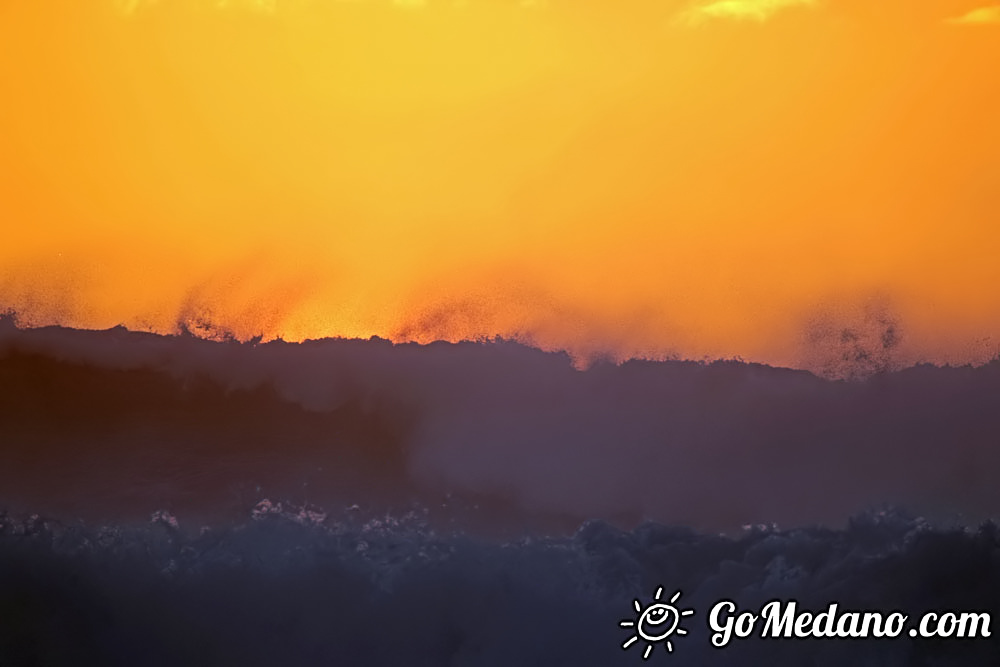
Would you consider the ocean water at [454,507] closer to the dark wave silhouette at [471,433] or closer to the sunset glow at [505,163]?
the dark wave silhouette at [471,433]

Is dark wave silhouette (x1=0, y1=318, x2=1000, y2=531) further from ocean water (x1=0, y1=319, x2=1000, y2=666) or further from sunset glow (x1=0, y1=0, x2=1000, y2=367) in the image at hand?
sunset glow (x1=0, y1=0, x2=1000, y2=367)

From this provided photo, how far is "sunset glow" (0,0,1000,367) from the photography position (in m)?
4.03

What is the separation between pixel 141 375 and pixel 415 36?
1.98 m

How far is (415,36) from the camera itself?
4.05 m

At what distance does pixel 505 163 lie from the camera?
407cm

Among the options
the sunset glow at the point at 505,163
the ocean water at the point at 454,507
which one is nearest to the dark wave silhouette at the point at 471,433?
the ocean water at the point at 454,507

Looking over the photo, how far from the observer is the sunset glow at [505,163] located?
4031mm

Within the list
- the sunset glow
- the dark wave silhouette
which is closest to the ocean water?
the dark wave silhouette

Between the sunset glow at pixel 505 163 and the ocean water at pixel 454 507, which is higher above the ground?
the sunset glow at pixel 505 163

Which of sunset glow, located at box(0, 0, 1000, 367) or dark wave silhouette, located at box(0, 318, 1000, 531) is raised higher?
sunset glow, located at box(0, 0, 1000, 367)

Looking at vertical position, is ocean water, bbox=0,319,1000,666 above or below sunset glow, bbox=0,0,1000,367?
below

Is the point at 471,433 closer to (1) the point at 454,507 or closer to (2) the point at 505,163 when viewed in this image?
(1) the point at 454,507

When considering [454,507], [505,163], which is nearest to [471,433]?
[454,507]

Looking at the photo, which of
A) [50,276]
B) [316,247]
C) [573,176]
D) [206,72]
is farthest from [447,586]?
[206,72]
